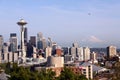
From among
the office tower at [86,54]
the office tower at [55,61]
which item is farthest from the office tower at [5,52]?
the office tower at [55,61]

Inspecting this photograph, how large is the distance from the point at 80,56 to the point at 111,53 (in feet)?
68.2

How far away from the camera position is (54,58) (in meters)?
81.0

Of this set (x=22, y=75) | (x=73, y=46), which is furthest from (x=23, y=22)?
(x=22, y=75)

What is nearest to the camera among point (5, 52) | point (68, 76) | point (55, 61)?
point (68, 76)

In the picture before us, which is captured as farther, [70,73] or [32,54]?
[32,54]

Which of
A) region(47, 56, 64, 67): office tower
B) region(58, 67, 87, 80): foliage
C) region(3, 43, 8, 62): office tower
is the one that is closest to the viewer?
region(58, 67, 87, 80): foliage

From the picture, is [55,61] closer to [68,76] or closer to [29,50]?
[68,76]

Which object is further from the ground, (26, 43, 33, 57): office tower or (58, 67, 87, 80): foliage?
(58, 67, 87, 80): foliage

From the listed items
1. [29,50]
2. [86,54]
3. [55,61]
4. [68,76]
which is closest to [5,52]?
[29,50]

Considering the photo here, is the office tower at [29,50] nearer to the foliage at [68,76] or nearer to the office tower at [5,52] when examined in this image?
the office tower at [5,52]

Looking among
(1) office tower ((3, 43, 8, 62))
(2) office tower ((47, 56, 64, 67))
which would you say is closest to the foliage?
(2) office tower ((47, 56, 64, 67))

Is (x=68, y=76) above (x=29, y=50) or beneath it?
above

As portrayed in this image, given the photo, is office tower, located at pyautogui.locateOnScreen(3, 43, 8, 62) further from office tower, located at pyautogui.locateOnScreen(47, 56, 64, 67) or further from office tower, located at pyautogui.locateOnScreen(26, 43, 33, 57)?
office tower, located at pyautogui.locateOnScreen(47, 56, 64, 67)

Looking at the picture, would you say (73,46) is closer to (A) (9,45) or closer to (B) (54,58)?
(A) (9,45)
